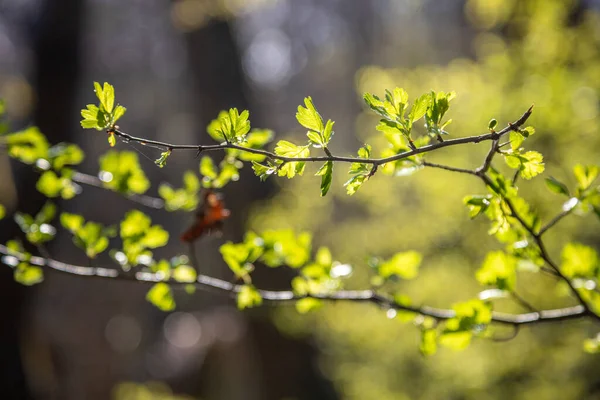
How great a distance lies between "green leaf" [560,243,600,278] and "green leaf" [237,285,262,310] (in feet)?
2.15

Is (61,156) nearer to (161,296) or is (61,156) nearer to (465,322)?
(161,296)

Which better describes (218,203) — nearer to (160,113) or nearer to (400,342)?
(400,342)

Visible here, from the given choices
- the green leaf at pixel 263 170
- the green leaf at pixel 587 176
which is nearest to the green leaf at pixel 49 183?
the green leaf at pixel 263 170

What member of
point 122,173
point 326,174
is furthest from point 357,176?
point 122,173

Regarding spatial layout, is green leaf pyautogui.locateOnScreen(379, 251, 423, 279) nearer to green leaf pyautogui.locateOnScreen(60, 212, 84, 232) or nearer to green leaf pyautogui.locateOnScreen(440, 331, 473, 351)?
green leaf pyautogui.locateOnScreen(440, 331, 473, 351)

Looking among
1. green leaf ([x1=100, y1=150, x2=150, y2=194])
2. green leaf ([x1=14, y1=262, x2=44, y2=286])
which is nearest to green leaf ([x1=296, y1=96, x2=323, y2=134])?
green leaf ([x1=100, y1=150, x2=150, y2=194])

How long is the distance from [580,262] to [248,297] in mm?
703

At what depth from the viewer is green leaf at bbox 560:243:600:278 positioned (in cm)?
106

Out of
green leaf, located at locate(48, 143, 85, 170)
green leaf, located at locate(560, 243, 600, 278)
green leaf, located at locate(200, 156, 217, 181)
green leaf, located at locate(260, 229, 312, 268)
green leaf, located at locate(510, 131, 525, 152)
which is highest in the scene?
green leaf, located at locate(48, 143, 85, 170)

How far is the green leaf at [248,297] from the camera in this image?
1.10 metres

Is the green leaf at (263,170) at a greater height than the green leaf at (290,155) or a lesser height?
lesser

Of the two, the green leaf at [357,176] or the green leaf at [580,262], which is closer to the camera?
the green leaf at [357,176]

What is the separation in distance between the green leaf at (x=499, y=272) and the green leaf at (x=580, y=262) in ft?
0.39

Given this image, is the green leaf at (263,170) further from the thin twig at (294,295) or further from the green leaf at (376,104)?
the thin twig at (294,295)
